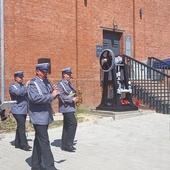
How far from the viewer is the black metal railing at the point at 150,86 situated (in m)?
13.6

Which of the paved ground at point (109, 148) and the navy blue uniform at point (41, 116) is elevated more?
the navy blue uniform at point (41, 116)

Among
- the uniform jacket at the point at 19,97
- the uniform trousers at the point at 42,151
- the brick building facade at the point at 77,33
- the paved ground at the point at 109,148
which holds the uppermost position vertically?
the brick building facade at the point at 77,33

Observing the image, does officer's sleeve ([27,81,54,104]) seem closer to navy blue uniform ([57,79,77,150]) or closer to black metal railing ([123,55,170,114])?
navy blue uniform ([57,79,77,150])

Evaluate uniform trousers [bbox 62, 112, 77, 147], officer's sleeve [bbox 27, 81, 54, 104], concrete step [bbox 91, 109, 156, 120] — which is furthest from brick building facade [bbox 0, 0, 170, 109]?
officer's sleeve [bbox 27, 81, 54, 104]

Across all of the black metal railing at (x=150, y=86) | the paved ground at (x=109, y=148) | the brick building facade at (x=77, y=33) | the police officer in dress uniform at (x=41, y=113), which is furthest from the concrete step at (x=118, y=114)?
the police officer in dress uniform at (x=41, y=113)

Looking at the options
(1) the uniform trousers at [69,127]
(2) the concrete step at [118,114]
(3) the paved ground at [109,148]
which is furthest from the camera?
(2) the concrete step at [118,114]

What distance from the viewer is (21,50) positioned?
39.3ft

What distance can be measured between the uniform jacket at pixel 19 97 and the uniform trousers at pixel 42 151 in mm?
1861

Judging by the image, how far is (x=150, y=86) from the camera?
47.0 ft

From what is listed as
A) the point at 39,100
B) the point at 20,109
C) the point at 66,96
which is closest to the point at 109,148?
the point at 66,96

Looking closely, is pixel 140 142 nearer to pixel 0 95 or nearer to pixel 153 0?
pixel 0 95

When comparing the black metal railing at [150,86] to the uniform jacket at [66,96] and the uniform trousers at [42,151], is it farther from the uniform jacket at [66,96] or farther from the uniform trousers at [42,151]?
the uniform trousers at [42,151]

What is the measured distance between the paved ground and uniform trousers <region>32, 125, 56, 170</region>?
346mm

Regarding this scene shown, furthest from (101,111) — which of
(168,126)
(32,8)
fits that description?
(32,8)
